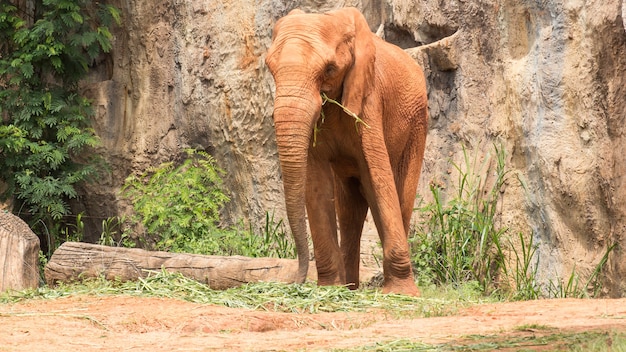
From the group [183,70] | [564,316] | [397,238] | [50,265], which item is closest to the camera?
[564,316]

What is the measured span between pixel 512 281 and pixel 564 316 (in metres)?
3.91

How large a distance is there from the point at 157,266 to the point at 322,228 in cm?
162

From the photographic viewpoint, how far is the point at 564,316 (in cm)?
703

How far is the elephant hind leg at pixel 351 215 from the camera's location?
9750 millimetres

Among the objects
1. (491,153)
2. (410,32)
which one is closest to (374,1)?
(410,32)

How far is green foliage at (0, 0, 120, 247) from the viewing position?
14.3 meters

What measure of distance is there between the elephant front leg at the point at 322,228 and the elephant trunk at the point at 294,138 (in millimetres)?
815

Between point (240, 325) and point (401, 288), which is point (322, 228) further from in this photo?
point (240, 325)

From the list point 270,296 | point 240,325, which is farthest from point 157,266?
point 240,325

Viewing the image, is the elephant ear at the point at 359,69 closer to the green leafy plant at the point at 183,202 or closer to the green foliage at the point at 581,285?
the green foliage at the point at 581,285

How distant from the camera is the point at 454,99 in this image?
12.3 metres

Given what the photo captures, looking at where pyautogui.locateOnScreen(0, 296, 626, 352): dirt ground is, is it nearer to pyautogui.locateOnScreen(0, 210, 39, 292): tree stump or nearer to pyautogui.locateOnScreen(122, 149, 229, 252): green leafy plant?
pyautogui.locateOnScreen(0, 210, 39, 292): tree stump

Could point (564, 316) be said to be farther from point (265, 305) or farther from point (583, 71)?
point (583, 71)

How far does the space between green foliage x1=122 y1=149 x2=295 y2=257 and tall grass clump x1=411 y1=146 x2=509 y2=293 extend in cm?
192
